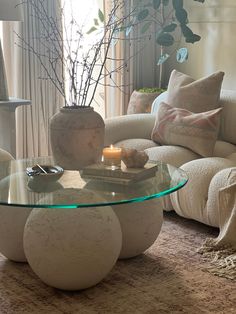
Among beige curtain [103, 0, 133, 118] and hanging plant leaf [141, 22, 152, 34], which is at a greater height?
hanging plant leaf [141, 22, 152, 34]

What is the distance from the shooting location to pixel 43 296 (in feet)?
7.86

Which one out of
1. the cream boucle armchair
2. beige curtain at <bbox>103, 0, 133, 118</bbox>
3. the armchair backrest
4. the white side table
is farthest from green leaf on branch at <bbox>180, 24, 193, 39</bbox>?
the white side table

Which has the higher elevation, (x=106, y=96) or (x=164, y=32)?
(x=164, y=32)

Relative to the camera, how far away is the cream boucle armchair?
305cm

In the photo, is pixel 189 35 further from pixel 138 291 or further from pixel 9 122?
pixel 138 291

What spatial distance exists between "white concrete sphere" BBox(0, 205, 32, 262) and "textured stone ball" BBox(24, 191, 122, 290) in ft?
0.78

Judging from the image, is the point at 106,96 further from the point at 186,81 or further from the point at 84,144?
the point at 84,144

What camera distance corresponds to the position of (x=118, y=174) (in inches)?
95.2

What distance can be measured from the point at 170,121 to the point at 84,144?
1.12 m

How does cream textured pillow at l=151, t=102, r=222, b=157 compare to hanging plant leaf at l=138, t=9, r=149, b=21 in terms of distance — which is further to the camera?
hanging plant leaf at l=138, t=9, r=149, b=21

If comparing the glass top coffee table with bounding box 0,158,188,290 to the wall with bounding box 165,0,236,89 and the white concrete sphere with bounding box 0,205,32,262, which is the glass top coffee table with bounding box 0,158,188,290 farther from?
the wall with bounding box 165,0,236,89

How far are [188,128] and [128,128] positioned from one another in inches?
21.3

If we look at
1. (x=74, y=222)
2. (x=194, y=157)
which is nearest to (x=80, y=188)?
(x=74, y=222)

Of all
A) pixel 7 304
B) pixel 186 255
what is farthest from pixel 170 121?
pixel 7 304
